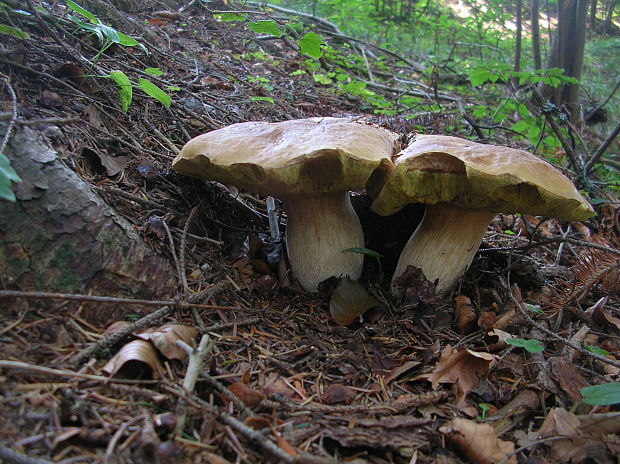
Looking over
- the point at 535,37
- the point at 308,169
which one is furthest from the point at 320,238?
the point at 535,37

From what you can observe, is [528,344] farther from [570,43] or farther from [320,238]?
[570,43]

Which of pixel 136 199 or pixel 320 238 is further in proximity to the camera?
pixel 320 238

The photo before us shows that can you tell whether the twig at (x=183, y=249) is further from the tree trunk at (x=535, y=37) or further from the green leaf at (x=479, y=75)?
the tree trunk at (x=535, y=37)

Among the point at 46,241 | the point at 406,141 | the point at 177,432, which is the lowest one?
the point at 177,432

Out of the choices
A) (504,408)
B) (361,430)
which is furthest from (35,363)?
(504,408)

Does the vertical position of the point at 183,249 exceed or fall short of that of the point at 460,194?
it falls short

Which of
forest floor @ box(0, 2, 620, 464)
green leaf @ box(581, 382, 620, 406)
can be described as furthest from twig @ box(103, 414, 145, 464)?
green leaf @ box(581, 382, 620, 406)

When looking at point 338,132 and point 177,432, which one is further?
point 338,132

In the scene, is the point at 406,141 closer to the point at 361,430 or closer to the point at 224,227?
the point at 224,227
